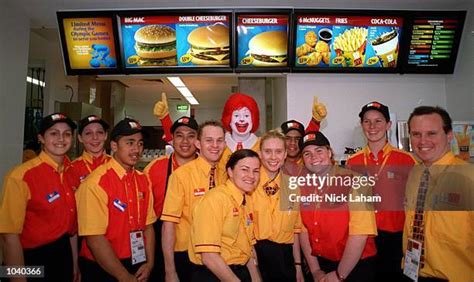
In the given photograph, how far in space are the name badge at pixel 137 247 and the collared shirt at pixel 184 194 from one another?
0.22 m

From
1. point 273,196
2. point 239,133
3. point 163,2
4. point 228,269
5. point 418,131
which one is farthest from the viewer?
point 163,2

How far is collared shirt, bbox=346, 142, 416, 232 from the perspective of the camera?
2.25 m

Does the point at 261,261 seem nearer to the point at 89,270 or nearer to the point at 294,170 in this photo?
the point at 294,170

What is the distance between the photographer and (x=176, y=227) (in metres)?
2.14

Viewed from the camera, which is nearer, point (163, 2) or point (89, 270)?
point (89, 270)

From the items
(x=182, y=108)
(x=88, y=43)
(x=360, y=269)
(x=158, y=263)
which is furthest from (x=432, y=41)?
(x=182, y=108)

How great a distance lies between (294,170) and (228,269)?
2.97ft

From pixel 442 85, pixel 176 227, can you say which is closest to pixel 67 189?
pixel 176 227

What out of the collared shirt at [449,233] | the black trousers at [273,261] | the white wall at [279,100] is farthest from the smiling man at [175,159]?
the collared shirt at [449,233]

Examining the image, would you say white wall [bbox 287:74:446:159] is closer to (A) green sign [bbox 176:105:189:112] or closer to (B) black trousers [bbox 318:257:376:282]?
(B) black trousers [bbox 318:257:376:282]

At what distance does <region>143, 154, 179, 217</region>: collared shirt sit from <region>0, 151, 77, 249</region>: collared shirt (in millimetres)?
546

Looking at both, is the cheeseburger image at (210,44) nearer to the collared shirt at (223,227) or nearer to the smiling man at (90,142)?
the smiling man at (90,142)

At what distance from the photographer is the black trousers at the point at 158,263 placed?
92.5 inches

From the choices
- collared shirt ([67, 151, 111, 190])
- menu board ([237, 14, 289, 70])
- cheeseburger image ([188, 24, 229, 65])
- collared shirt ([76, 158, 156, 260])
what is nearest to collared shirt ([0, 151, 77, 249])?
collared shirt ([76, 158, 156, 260])
